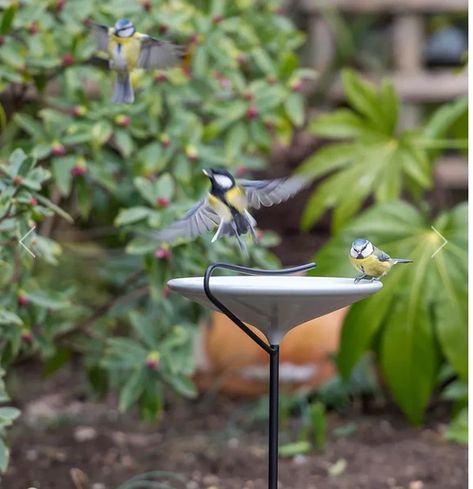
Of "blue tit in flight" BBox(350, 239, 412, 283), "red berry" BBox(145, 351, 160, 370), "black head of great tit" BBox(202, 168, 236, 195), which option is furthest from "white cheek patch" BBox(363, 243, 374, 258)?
"red berry" BBox(145, 351, 160, 370)

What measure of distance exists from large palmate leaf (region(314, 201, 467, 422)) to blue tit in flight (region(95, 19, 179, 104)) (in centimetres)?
106

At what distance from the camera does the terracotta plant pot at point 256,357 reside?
148 inches

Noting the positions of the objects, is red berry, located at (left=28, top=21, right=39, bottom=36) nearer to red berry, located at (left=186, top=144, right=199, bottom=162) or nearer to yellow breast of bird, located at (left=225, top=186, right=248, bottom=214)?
red berry, located at (left=186, top=144, right=199, bottom=162)

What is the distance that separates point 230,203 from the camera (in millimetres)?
1755

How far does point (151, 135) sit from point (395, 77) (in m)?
2.49

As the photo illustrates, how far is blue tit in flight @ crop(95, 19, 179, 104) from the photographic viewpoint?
211cm

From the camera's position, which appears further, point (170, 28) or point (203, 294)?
point (170, 28)

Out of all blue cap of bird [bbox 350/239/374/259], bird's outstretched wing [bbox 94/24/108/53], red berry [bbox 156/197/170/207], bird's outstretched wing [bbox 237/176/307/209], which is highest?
bird's outstretched wing [bbox 94/24/108/53]

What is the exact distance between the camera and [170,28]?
278 centimetres

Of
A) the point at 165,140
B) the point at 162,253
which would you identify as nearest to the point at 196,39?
the point at 165,140

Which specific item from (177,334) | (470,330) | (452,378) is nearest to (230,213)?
(177,334)

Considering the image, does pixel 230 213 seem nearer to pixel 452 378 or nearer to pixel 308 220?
pixel 308 220

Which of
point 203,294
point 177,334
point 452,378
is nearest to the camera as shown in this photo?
point 203,294

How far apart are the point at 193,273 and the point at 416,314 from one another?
78cm
